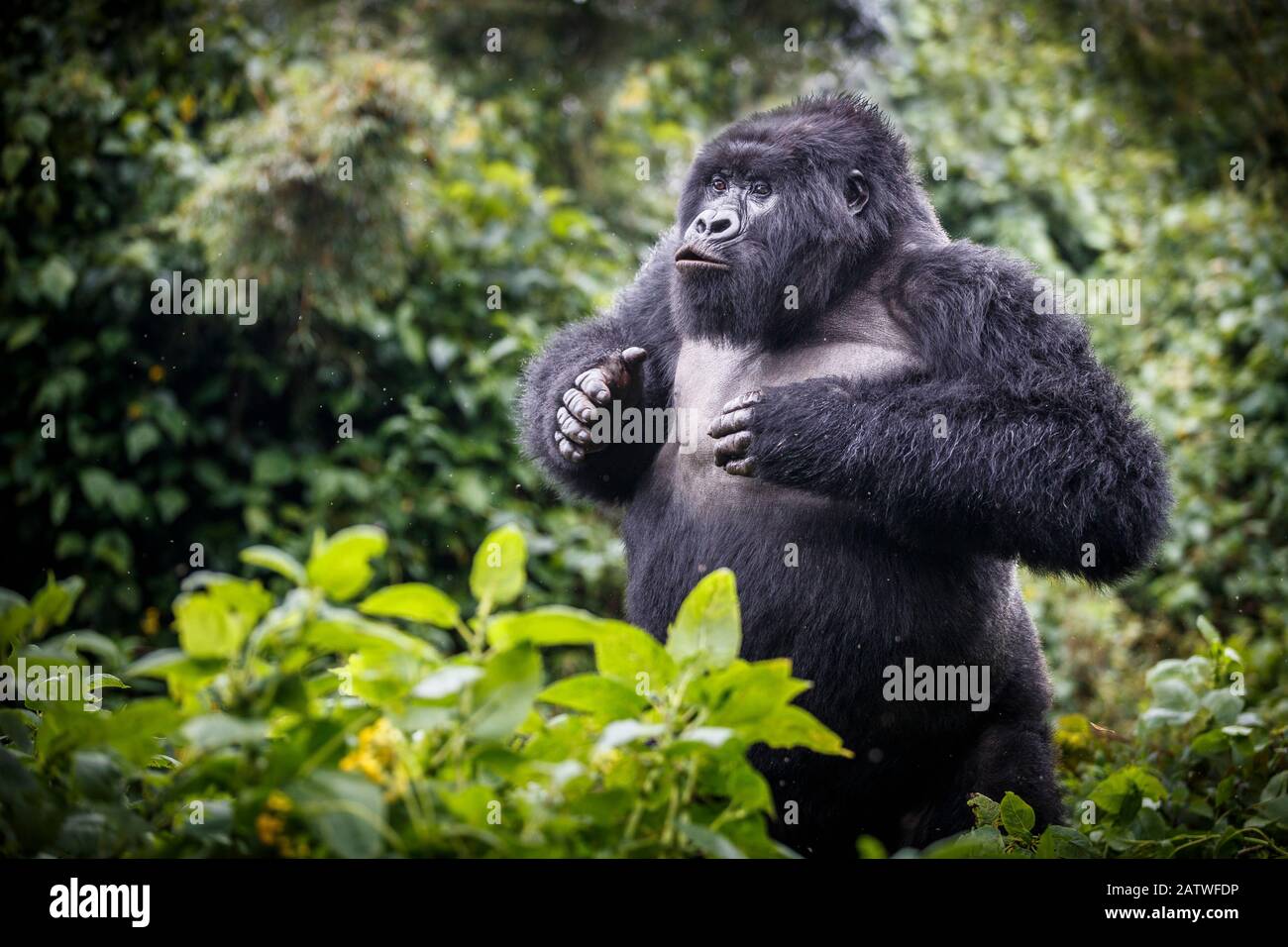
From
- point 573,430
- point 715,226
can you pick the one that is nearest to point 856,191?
point 715,226

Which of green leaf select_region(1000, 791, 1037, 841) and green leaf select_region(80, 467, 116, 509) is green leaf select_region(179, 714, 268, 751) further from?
green leaf select_region(80, 467, 116, 509)

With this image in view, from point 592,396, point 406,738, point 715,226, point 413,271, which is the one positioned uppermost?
point 413,271

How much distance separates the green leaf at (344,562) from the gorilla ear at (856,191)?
2433 millimetres

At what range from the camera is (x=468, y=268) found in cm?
711

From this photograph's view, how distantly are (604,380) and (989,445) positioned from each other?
41.9 inches

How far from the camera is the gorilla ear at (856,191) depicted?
11.2 ft

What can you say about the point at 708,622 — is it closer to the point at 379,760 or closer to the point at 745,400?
the point at 379,760

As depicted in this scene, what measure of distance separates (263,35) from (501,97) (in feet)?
6.69

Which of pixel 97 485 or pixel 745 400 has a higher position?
pixel 97 485

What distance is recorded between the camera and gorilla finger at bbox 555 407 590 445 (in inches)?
134

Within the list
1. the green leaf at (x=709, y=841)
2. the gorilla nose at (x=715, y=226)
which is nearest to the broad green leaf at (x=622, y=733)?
the green leaf at (x=709, y=841)

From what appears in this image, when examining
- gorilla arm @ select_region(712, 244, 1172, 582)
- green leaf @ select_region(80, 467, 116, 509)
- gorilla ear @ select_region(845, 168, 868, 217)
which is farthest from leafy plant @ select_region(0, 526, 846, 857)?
green leaf @ select_region(80, 467, 116, 509)

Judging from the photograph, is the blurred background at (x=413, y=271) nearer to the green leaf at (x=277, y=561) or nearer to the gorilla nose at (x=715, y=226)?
the gorilla nose at (x=715, y=226)

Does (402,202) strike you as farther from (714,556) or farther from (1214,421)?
(1214,421)
